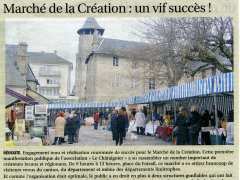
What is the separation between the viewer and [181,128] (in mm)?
6762

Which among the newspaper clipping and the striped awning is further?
the striped awning

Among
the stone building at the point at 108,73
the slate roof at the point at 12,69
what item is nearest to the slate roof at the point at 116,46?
the stone building at the point at 108,73

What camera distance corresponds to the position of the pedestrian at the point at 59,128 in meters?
Answer: 6.42

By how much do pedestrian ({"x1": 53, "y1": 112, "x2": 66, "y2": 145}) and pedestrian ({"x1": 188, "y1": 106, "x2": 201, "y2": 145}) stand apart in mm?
1349

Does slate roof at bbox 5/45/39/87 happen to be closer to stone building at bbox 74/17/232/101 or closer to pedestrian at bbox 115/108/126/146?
stone building at bbox 74/17/232/101

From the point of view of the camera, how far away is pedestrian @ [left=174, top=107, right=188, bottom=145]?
6.44 meters

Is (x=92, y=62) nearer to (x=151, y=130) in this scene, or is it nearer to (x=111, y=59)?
(x=111, y=59)

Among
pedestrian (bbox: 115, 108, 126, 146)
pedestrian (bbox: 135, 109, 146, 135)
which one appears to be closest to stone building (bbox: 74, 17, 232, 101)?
pedestrian (bbox: 115, 108, 126, 146)

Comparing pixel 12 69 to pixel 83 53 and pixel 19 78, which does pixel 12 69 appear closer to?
pixel 19 78

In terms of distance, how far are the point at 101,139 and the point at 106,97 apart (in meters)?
0.55

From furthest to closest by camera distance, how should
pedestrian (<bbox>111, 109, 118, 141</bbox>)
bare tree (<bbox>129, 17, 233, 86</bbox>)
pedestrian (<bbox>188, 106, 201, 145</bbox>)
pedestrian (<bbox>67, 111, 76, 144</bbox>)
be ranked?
bare tree (<bbox>129, 17, 233, 86</bbox>), pedestrian (<bbox>111, 109, 118, 141</bbox>), pedestrian (<bbox>67, 111, 76, 144</bbox>), pedestrian (<bbox>188, 106, 201, 145</bbox>)

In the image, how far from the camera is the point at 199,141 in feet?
21.0

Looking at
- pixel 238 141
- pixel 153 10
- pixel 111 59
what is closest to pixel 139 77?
pixel 111 59

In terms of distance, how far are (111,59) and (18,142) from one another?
1485 millimetres
